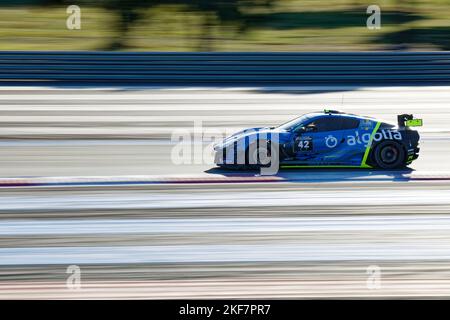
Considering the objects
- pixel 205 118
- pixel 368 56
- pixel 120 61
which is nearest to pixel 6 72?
pixel 120 61

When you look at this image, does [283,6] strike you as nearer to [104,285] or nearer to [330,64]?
[330,64]

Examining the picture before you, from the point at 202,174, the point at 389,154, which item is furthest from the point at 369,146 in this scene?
the point at 202,174

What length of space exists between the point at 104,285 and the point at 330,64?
14197 millimetres

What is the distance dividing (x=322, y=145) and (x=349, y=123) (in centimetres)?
57

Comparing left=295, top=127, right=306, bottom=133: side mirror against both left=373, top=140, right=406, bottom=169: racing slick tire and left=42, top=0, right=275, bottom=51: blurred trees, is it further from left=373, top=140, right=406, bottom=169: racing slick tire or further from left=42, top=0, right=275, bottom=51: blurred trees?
left=42, top=0, right=275, bottom=51: blurred trees

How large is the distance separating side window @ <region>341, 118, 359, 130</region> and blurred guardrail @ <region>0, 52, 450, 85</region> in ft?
28.0

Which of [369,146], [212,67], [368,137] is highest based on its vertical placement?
[212,67]

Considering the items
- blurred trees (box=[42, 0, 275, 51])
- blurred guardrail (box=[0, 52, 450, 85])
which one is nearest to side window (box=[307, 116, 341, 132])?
blurred guardrail (box=[0, 52, 450, 85])

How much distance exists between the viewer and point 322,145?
43.6 ft

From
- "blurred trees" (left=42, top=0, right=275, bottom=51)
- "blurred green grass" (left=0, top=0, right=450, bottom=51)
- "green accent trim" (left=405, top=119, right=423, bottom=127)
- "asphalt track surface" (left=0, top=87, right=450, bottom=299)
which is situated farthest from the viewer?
"blurred green grass" (left=0, top=0, right=450, bottom=51)

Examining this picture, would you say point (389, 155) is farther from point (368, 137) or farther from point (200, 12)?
point (200, 12)

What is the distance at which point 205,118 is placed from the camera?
18.2 meters

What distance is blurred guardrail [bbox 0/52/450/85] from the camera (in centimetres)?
2152

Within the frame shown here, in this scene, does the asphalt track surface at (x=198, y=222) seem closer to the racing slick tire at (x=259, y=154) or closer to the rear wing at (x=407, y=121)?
the racing slick tire at (x=259, y=154)
